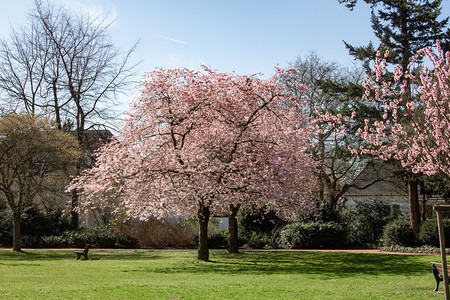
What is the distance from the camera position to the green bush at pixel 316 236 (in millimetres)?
20828

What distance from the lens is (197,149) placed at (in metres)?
14.6

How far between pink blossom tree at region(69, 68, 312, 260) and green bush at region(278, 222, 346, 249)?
640cm

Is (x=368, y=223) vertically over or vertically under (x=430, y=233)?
over

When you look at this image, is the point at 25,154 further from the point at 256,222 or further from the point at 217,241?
the point at 256,222

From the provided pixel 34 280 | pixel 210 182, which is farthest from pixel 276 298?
pixel 210 182

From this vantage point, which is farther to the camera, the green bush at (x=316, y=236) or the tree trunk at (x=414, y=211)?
the green bush at (x=316, y=236)

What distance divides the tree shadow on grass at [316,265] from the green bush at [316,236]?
11.8ft

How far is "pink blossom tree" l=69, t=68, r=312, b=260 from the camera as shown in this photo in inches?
558

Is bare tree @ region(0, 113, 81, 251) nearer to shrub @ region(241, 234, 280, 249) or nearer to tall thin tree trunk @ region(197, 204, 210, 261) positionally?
tall thin tree trunk @ region(197, 204, 210, 261)

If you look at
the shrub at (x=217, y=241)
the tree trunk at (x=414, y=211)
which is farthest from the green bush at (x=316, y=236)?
the tree trunk at (x=414, y=211)

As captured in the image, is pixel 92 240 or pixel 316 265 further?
pixel 92 240

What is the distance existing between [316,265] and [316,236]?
7.11 m

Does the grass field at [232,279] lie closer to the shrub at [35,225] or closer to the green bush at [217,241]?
the green bush at [217,241]

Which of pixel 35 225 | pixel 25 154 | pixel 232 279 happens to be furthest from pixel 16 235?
pixel 232 279
